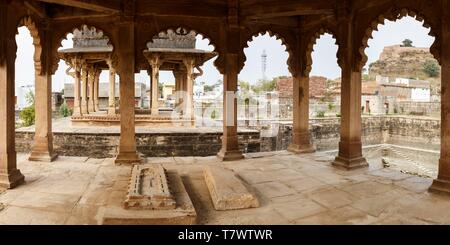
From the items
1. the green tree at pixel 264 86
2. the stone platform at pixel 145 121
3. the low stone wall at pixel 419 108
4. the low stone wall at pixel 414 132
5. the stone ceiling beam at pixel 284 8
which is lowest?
the low stone wall at pixel 414 132

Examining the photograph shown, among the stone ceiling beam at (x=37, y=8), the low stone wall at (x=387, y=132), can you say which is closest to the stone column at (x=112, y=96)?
the low stone wall at (x=387, y=132)

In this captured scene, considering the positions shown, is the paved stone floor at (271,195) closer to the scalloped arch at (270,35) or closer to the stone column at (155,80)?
the scalloped arch at (270,35)

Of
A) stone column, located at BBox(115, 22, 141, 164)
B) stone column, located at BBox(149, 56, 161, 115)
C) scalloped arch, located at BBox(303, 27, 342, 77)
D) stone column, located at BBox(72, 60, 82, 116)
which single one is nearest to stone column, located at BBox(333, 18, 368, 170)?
scalloped arch, located at BBox(303, 27, 342, 77)

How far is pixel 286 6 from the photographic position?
7.07 metres

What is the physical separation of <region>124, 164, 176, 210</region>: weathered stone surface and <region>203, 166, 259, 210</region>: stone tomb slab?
0.64 meters

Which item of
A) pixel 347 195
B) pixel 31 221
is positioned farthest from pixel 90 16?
pixel 347 195

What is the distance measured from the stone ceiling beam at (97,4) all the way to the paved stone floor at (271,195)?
3.16m

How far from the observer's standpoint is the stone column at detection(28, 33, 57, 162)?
23.9 feet

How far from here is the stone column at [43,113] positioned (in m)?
7.29

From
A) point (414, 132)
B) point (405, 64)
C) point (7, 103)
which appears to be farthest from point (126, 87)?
point (405, 64)

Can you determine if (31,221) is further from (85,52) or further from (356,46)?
(85,52)

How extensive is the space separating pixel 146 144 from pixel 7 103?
27.7 feet

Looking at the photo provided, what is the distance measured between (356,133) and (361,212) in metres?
3.09

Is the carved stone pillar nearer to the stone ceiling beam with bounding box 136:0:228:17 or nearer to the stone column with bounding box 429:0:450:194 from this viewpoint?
the stone ceiling beam with bounding box 136:0:228:17
